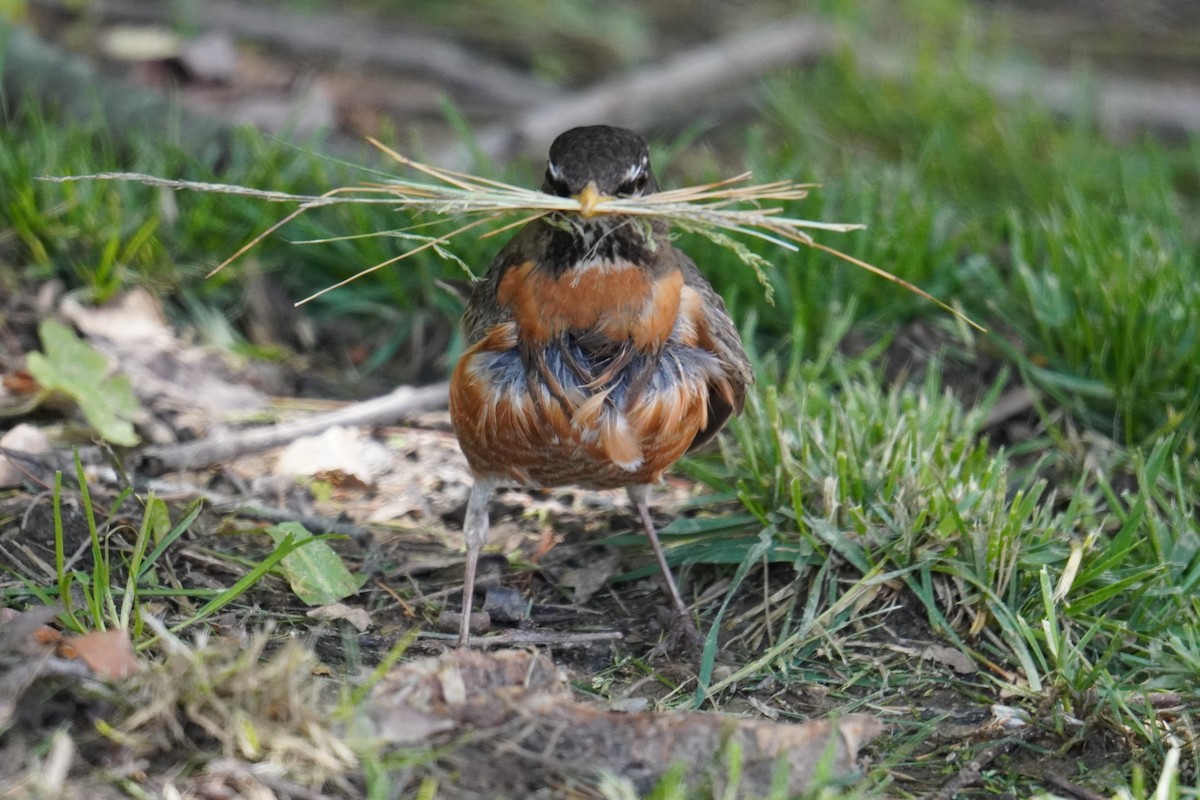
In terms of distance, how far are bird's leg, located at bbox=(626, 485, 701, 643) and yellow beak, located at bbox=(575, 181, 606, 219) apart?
3.67ft

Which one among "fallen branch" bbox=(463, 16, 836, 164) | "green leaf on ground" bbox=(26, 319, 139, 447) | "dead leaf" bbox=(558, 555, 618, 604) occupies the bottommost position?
"dead leaf" bbox=(558, 555, 618, 604)

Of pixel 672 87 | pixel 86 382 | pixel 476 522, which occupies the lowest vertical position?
pixel 476 522

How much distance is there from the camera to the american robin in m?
3.66

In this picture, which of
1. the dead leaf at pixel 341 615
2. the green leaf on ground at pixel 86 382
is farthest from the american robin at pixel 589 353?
the green leaf on ground at pixel 86 382

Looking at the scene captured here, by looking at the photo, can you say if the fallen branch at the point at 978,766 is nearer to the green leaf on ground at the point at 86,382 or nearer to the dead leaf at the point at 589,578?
the dead leaf at the point at 589,578

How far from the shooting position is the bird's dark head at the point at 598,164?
3.52 meters

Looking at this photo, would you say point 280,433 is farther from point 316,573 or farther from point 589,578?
point 589,578

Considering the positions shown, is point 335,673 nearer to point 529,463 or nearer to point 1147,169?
point 529,463

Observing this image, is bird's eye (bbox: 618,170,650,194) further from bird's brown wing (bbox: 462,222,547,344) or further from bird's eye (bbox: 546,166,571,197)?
bird's brown wing (bbox: 462,222,547,344)

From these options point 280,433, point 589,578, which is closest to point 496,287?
point 589,578

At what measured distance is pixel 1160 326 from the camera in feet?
16.0

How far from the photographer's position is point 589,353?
12.7ft

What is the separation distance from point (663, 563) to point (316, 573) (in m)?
1.04

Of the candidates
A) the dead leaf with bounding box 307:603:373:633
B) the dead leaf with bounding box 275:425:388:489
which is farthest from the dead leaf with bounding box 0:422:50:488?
the dead leaf with bounding box 307:603:373:633
